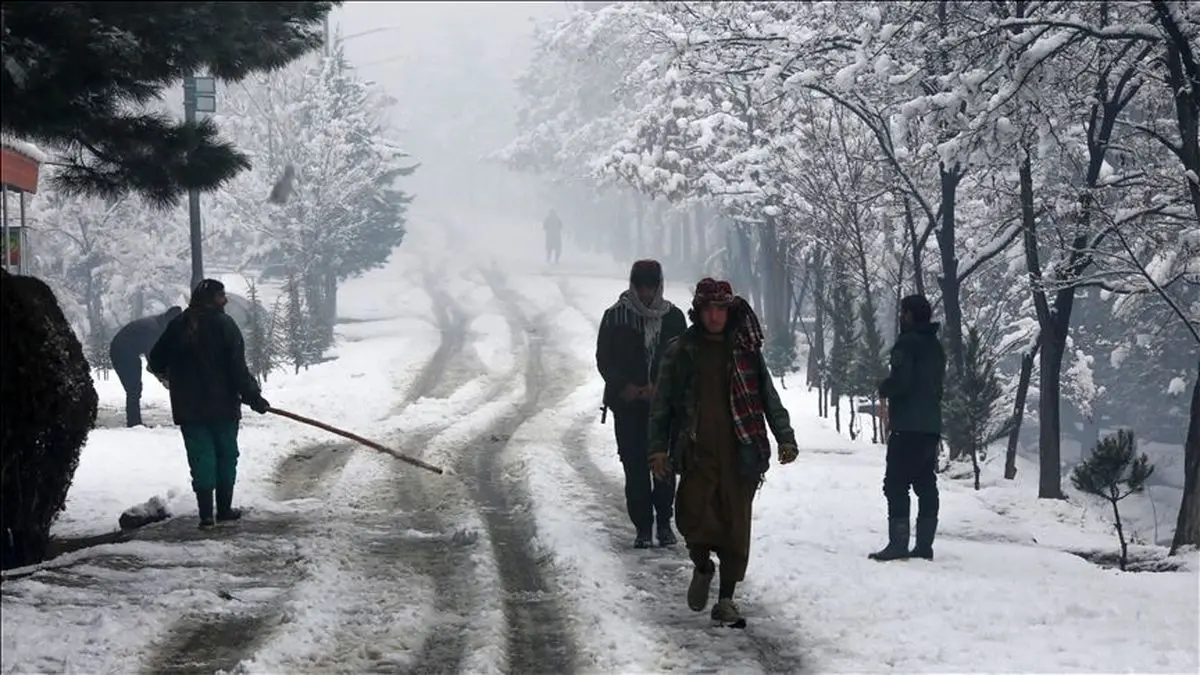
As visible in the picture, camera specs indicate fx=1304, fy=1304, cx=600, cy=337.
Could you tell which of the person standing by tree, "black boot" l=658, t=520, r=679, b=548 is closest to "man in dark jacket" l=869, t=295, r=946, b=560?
"black boot" l=658, t=520, r=679, b=548

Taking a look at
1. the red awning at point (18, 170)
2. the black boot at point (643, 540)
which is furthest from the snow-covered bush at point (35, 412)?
the black boot at point (643, 540)

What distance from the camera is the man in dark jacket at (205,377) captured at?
1011 cm

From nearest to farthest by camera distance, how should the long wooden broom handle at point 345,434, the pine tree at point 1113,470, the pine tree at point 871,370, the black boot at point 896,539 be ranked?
the black boot at point 896,539, the long wooden broom handle at point 345,434, the pine tree at point 1113,470, the pine tree at point 871,370

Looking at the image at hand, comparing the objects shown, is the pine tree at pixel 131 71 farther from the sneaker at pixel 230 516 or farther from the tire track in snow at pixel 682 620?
the tire track in snow at pixel 682 620

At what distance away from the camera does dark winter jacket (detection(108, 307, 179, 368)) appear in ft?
54.0

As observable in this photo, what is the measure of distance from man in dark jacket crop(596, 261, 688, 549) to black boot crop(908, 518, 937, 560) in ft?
6.11

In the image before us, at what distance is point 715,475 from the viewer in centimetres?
724

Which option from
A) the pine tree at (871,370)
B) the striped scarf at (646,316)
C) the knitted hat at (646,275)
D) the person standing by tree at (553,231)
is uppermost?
the person standing by tree at (553,231)

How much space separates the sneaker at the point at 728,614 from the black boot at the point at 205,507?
4728mm

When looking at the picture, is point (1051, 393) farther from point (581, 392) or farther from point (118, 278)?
point (118, 278)

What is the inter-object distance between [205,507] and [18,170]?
4.30m

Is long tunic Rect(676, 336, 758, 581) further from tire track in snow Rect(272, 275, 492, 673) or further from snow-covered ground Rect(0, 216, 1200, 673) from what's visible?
tire track in snow Rect(272, 275, 492, 673)

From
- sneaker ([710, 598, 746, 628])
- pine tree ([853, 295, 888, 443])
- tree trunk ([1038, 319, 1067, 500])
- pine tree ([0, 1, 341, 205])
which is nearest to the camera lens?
sneaker ([710, 598, 746, 628])

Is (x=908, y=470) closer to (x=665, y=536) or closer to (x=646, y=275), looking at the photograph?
(x=665, y=536)
